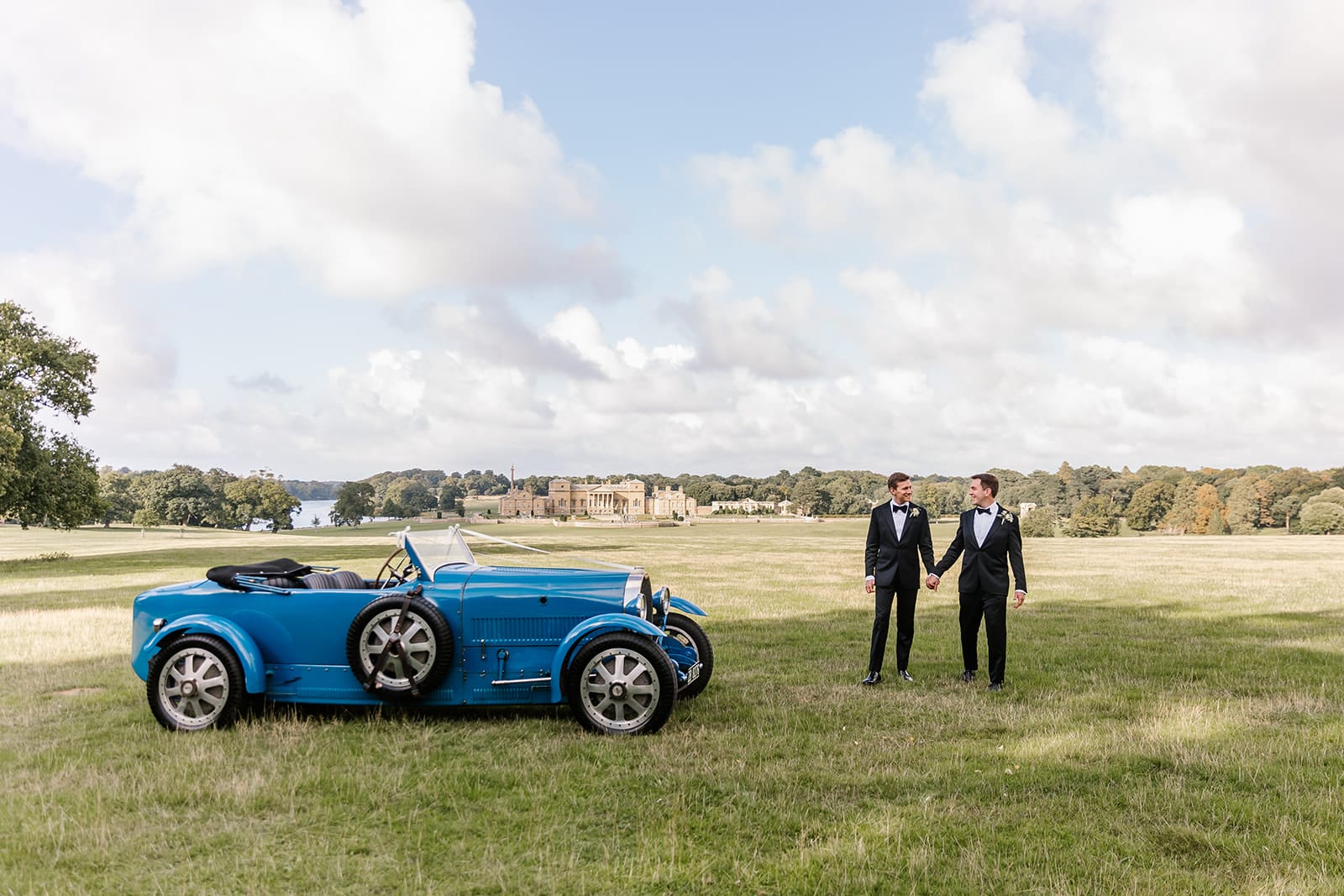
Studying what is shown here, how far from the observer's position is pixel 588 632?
6172mm

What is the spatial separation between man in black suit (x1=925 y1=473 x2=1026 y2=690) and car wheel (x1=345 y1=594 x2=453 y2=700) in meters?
4.87

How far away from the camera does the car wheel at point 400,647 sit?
6.20 meters

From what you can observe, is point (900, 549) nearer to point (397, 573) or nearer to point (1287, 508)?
point (397, 573)

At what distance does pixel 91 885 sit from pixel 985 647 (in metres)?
10.0

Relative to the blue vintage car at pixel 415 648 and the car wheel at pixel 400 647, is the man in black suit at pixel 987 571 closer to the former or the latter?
the blue vintage car at pixel 415 648

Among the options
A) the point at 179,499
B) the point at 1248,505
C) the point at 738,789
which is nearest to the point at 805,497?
the point at 1248,505

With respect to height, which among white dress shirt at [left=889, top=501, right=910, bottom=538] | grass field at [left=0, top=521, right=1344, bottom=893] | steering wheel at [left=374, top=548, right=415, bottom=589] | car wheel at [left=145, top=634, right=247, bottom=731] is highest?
white dress shirt at [left=889, top=501, right=910, bottom=538]

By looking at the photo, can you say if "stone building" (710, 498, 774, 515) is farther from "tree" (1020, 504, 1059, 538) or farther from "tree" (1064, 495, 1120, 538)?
"tree" (1064, 495, 1120, 538)

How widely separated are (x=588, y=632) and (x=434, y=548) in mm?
1901

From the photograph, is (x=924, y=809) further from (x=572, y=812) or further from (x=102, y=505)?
(x=102, y=505)

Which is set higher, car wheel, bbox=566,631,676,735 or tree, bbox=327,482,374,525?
car wheel, bbox=566,631,676,735

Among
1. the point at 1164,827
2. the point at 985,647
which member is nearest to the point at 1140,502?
the point at 985,647

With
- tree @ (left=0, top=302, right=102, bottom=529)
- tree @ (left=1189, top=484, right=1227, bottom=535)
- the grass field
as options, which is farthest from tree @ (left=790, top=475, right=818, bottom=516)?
the grass field

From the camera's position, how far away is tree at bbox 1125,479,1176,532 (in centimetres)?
10212
